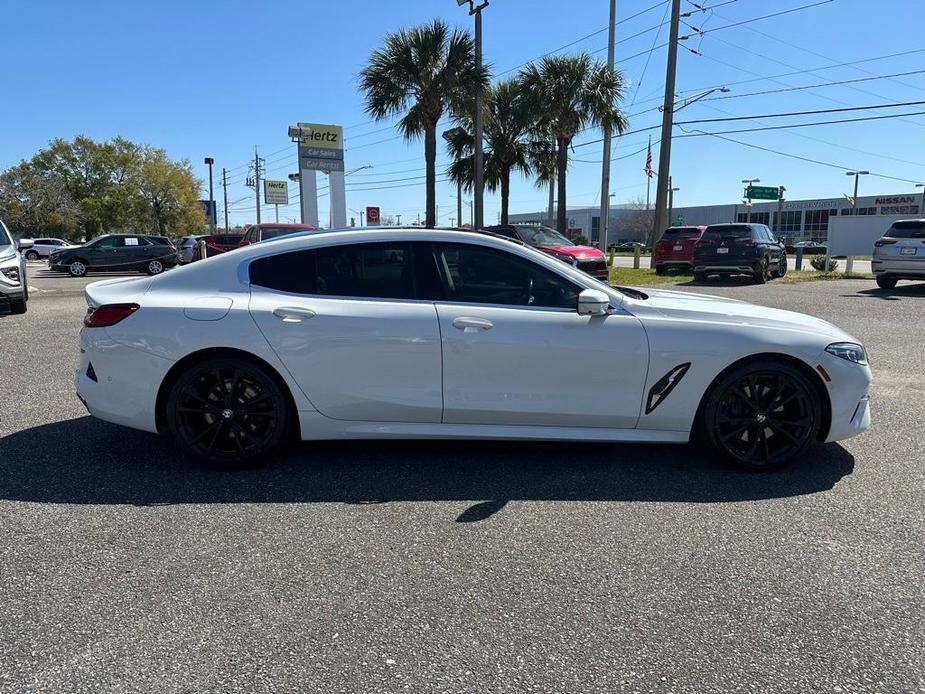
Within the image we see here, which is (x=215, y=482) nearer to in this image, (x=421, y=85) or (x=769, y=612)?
(x=769, y=612)

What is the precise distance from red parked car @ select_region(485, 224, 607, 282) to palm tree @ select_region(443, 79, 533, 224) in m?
11.6

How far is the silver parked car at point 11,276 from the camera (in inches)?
439

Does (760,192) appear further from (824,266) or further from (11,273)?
(11,273)

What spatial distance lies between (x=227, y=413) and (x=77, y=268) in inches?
957

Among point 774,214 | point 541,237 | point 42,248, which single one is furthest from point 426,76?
point 774,214

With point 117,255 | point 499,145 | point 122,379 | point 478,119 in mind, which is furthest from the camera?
point 499,145

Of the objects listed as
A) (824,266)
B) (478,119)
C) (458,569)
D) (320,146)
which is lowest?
(458,569)

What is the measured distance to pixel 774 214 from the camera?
8100 centimetres

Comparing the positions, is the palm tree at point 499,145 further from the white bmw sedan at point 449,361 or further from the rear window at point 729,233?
the white bmw sedan at point 449,361

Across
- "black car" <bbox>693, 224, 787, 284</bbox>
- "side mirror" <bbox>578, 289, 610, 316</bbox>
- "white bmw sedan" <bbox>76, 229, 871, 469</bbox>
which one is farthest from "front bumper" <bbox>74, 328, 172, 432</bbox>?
"black car" <bbox>693, 224, 787, 284</bbox>

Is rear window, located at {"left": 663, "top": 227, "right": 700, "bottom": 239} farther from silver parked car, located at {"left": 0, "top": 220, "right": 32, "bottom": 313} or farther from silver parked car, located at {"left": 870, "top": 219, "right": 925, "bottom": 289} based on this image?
silver parked car, located at {"left": 0, "top": 220, "right": 32, "bottom": 313}

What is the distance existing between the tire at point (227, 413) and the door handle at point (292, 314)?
0.34 m

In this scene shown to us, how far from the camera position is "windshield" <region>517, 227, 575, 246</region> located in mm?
16266

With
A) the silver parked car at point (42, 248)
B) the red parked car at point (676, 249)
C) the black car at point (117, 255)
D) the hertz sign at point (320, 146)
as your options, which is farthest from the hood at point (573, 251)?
the silver parked car at point (42, 248)
